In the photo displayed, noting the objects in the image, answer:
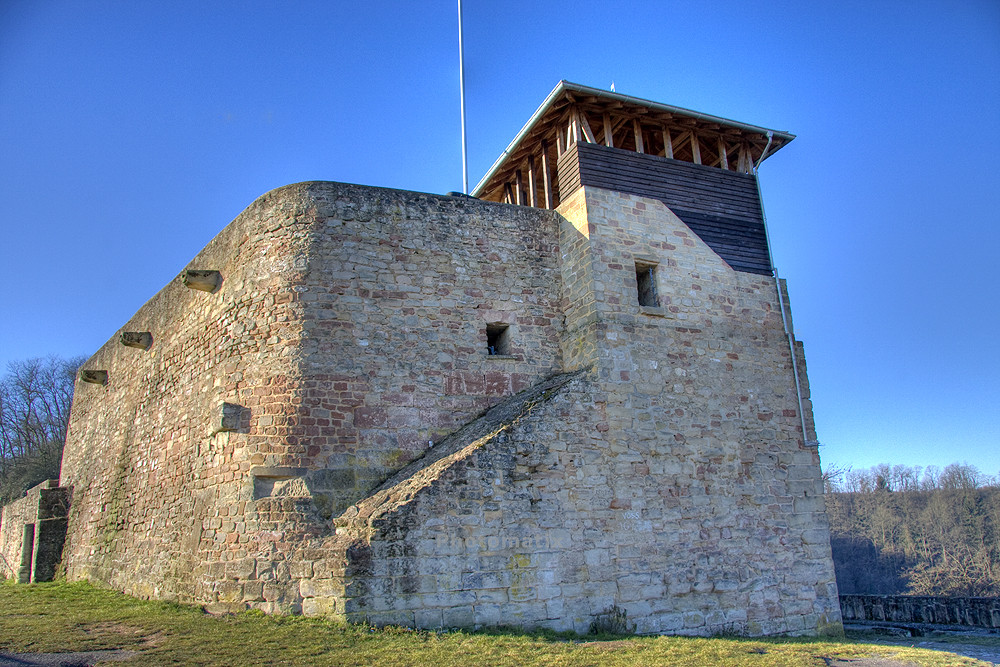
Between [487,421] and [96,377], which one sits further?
[96,377]

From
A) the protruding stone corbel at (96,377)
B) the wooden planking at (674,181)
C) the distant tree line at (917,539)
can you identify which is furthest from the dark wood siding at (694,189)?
the distant tree line at (917,539)

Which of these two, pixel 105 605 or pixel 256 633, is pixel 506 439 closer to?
pixel 256 633

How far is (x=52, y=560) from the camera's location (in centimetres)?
1558

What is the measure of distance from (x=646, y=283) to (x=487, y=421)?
3748 mm

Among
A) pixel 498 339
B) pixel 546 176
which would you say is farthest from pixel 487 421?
pixel 546 176

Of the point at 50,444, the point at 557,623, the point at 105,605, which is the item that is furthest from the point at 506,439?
the point at 50,444

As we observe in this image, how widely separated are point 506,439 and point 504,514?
94 centimetres

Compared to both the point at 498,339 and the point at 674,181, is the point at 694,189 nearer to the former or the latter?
the point at 674,181

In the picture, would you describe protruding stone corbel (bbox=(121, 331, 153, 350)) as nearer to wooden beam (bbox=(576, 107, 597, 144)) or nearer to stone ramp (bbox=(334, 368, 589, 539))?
stone ramp (bbox=(334, 368, 589, 539))

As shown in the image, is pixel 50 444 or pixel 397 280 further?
pixel 50 444

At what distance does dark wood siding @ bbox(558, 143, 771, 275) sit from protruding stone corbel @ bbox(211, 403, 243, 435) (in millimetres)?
6295

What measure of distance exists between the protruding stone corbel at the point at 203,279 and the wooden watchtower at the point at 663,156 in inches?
228

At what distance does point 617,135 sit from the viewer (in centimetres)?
1402

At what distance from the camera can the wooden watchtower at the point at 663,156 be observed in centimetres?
1198
